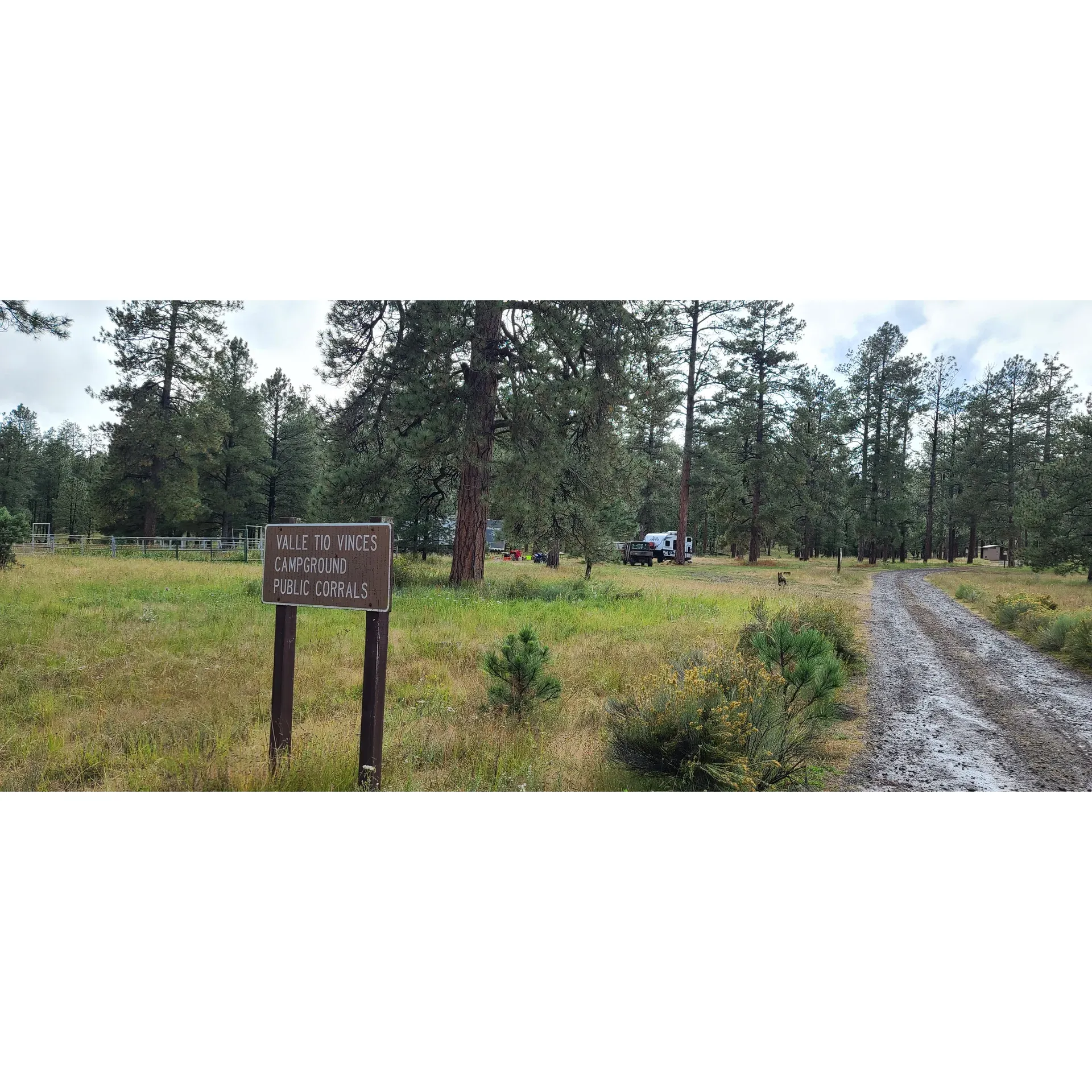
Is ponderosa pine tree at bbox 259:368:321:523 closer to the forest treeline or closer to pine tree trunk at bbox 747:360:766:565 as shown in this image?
the forest treeline

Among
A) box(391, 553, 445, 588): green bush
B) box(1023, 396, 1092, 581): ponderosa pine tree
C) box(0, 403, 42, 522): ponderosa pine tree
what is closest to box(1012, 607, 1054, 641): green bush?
box(1023, 396, 1092, 581): ponderosa pine tree

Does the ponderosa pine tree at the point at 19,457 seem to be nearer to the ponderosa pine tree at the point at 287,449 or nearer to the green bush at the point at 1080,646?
the ponderosa pine tree at the point at 287,449

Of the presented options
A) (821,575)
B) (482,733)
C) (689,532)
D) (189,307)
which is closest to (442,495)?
(189,307)

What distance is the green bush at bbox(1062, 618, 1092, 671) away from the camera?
652cm

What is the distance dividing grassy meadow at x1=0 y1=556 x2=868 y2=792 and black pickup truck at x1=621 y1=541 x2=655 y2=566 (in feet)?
51.3

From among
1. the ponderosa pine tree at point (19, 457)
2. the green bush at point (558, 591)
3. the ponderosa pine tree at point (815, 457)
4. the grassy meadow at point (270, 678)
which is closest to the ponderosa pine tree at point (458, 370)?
the green bush at point (558, 591)

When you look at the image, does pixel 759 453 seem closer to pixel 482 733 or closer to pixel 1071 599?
pixel 1071 599

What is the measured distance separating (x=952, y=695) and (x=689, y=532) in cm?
2938

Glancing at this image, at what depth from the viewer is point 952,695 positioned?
5.60 metres

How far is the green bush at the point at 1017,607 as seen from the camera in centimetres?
911

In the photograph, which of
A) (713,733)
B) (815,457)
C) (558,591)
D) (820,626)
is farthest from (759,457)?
(713,733)

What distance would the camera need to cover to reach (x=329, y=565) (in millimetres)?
3176

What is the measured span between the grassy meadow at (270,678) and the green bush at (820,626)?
0.43 meters

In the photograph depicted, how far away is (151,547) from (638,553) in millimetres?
20259
